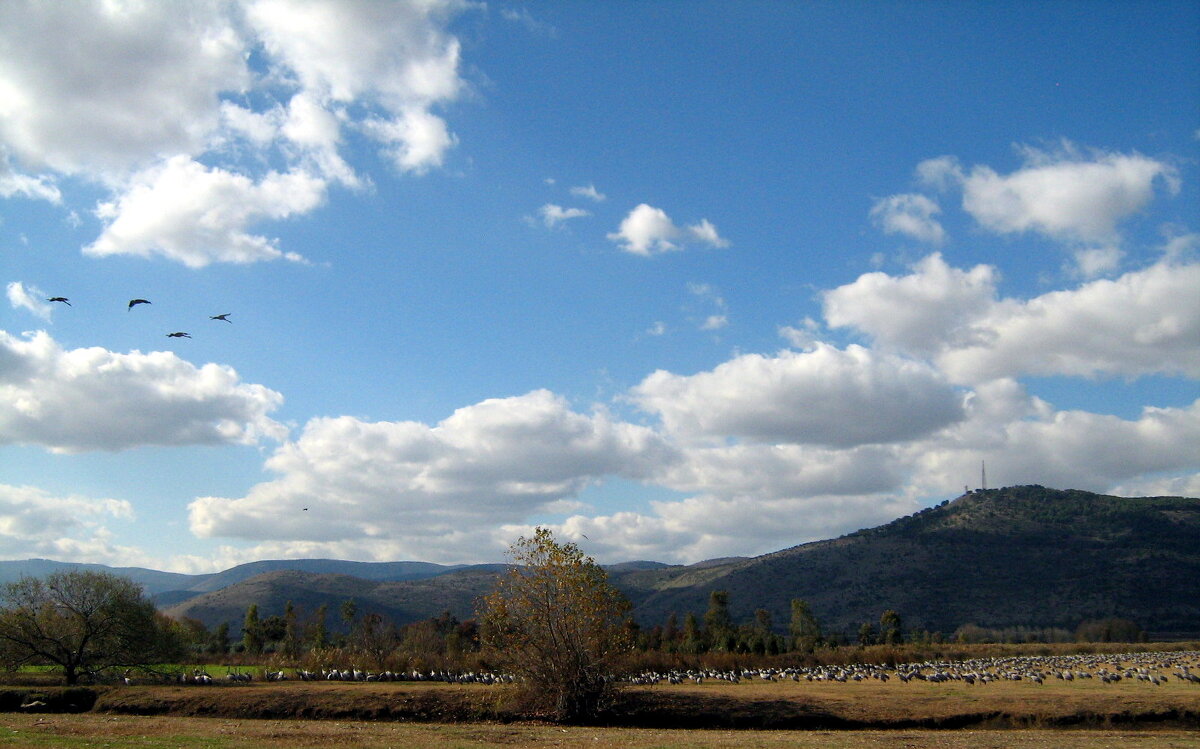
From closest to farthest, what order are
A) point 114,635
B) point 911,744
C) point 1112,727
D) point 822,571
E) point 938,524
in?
point 911,744 < point 1112,727 < point 114,635 < point 822,571 < point 938,524

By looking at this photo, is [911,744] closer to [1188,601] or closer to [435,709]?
[435,709]

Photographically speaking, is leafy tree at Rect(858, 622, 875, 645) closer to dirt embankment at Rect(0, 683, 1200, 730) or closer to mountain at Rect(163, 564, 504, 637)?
dirt embankment at Rect(0, 683, 1200, 730)

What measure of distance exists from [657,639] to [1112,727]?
201 ft

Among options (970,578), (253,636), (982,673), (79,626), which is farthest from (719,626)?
(970,578)

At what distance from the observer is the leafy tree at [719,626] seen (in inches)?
3344

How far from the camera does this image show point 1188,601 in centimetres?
12656

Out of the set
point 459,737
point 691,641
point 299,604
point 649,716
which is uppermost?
point 459,737

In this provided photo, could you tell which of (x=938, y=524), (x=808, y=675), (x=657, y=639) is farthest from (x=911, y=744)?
(x=938, y=524)

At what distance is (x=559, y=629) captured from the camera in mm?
39562

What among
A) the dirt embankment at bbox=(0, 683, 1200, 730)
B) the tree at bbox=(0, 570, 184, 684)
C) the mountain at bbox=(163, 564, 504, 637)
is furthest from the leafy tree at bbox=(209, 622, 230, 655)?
the mountain at bbox=(163, 564, 504, 637)

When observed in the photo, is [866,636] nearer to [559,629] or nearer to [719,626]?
[719,626]

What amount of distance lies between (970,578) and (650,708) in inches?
4739

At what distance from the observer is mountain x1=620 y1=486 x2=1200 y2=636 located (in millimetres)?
128125

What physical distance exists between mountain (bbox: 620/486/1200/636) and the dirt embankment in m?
92.4
